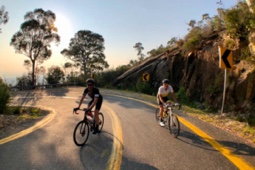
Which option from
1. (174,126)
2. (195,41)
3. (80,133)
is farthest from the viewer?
(195,41)

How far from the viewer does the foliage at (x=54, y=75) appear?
40.8m

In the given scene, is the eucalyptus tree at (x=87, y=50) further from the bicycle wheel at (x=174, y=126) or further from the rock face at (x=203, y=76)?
the bicycle wheel at (x=174, y=126)

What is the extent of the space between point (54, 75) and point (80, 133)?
35.7 metres

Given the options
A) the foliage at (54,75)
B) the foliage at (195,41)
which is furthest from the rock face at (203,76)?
the foliage at (54,75)

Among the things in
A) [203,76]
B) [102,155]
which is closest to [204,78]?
[203,76]

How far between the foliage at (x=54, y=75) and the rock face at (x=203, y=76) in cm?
1557

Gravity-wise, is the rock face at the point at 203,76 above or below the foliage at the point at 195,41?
below

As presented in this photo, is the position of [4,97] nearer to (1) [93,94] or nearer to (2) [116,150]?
(1) [93,94]

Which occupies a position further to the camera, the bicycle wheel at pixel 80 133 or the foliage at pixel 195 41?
the foliage at pixel 195 41

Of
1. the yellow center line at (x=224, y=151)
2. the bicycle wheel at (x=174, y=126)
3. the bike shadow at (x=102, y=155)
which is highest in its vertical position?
the bicycle wheel at (x=174, y=126)

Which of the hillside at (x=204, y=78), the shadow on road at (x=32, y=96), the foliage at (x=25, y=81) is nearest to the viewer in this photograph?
the hillside at (x=204, y=78)

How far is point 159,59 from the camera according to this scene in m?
26.9

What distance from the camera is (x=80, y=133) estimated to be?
24.2ft

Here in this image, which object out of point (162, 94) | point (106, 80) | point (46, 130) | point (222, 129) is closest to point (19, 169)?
point (46, 130)
